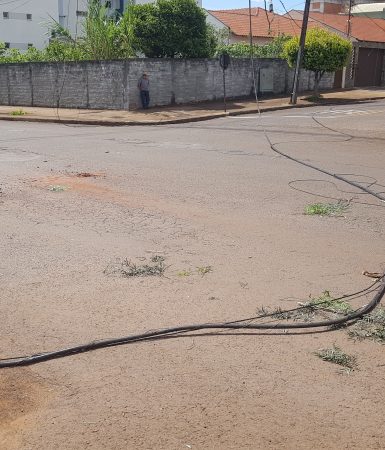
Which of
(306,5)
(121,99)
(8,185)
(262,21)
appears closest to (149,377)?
(8,185)

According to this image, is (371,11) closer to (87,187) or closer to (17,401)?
(87,187)

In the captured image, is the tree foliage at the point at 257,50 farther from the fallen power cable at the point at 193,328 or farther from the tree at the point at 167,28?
the fallen power cable at the point at 193,328

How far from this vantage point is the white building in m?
45.3

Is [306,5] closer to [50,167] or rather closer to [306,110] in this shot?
[306,110]

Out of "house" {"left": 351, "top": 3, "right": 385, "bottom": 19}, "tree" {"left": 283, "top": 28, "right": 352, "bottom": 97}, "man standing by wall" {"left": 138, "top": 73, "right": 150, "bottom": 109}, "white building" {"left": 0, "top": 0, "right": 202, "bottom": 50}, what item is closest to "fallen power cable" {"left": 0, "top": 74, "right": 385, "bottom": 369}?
"man standing by wall" {"left": 138, "top": 73, "right": 150, "bottom": 109}

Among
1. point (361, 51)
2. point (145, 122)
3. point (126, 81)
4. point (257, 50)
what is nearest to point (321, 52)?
point (257, 50)

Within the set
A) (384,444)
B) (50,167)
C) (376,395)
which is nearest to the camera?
(384,444)

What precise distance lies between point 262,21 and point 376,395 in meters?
42.7

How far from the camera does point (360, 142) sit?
15125mm

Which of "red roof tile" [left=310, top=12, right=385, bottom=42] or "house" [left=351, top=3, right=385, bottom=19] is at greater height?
"house" [left=351, top=3, right=385, bottom=19]

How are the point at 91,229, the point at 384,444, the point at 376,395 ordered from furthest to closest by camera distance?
the point at 91,229, the point at 376,395, the point at 384,444

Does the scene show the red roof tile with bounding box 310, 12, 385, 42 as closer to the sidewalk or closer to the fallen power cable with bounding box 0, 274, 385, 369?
the sidewalk

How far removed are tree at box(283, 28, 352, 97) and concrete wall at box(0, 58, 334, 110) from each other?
253cm

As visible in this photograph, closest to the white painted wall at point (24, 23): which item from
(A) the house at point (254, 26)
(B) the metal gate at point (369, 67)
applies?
(A) the house at point (254, 26)
